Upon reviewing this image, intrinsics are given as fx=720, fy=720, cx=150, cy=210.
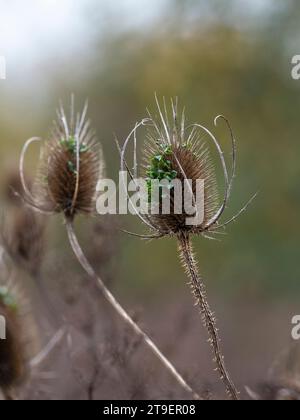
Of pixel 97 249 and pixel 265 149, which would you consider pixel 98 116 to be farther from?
pixel 97 249

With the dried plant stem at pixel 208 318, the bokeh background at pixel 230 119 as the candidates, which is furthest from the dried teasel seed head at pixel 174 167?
the bokeh background at pixel 230 119

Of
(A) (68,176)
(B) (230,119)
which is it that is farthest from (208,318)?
(B) (230,119)

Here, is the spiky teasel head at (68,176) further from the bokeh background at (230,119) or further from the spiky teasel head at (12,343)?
the bokeh background at (230,119)

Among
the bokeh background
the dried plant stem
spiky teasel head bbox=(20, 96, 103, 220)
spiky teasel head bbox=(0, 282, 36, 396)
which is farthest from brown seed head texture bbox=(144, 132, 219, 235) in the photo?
the bokeh background

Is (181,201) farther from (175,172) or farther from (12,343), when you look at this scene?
(12,343)

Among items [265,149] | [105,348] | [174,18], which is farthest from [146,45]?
[105,348]

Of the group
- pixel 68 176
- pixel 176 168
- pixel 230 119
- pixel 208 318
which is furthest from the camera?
pixel 230 119
